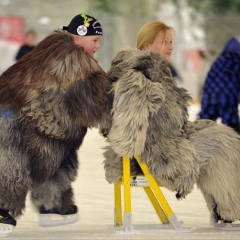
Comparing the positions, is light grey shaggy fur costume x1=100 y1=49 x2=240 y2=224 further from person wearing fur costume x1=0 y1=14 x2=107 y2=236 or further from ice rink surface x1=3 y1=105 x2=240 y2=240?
ice rink surface x1=3 y1=105 x2=240 y2=240

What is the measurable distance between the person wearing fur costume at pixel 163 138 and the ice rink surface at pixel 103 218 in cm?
Result: 29

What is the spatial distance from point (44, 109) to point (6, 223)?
69cm

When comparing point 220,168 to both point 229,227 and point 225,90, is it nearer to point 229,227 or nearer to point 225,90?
point 229,227

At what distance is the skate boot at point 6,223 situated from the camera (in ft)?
18.4

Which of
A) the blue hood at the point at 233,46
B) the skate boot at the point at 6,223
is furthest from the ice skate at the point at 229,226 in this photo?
the blue hood at the point at 233,46

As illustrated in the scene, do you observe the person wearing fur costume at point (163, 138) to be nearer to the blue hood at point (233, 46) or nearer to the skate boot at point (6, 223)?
the skate boot at point (6, 223)

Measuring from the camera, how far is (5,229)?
5.61 meters

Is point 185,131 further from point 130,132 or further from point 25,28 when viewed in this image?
point 25,28

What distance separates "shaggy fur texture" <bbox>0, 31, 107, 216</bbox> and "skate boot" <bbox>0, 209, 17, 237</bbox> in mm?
37

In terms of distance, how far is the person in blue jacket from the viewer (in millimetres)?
8680

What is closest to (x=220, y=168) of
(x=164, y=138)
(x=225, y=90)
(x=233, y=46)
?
(x=164, y=138)

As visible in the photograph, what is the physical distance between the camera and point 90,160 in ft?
36.8

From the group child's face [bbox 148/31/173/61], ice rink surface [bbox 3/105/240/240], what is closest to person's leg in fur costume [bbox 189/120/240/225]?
ice rink surface [bbox 3/105/240/240]

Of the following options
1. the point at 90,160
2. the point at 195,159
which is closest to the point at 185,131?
the point at 195,159
